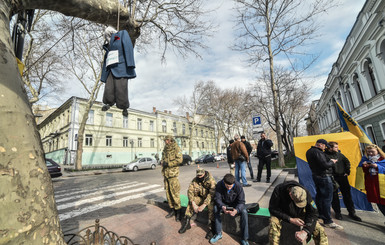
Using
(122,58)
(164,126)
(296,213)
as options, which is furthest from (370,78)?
(164,126)

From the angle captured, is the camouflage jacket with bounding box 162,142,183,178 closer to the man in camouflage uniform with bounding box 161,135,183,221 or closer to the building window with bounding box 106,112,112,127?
the man in camouflage uniform with bounding box 161,135,183,221

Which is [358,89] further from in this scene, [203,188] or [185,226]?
[185,226]

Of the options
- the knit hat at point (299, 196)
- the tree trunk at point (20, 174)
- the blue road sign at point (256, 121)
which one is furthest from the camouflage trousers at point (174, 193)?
the blue road sign at point (256, 121)

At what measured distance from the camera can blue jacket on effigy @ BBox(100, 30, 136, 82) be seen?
7.85 ft

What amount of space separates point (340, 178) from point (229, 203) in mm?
2864

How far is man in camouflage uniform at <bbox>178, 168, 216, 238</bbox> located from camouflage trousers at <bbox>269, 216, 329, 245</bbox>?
1.19m

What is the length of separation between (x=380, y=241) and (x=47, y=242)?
15.7ft

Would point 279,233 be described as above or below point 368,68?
below

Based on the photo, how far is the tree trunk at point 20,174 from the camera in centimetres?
80

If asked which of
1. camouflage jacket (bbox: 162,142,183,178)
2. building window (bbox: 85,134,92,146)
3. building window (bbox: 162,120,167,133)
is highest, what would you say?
building window (bbox: 162,120,167,133)

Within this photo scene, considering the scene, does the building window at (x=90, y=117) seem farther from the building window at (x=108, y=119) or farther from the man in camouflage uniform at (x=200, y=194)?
the man in camouflage uniform at (x=200, y=194)

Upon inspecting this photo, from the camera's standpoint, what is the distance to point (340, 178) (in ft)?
13.9

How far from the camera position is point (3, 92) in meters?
0.98

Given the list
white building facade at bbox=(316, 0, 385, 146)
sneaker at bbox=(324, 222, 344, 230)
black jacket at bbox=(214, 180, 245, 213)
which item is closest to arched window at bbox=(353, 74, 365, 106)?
white building facade at bbox=(316, 0, 385, 146)
